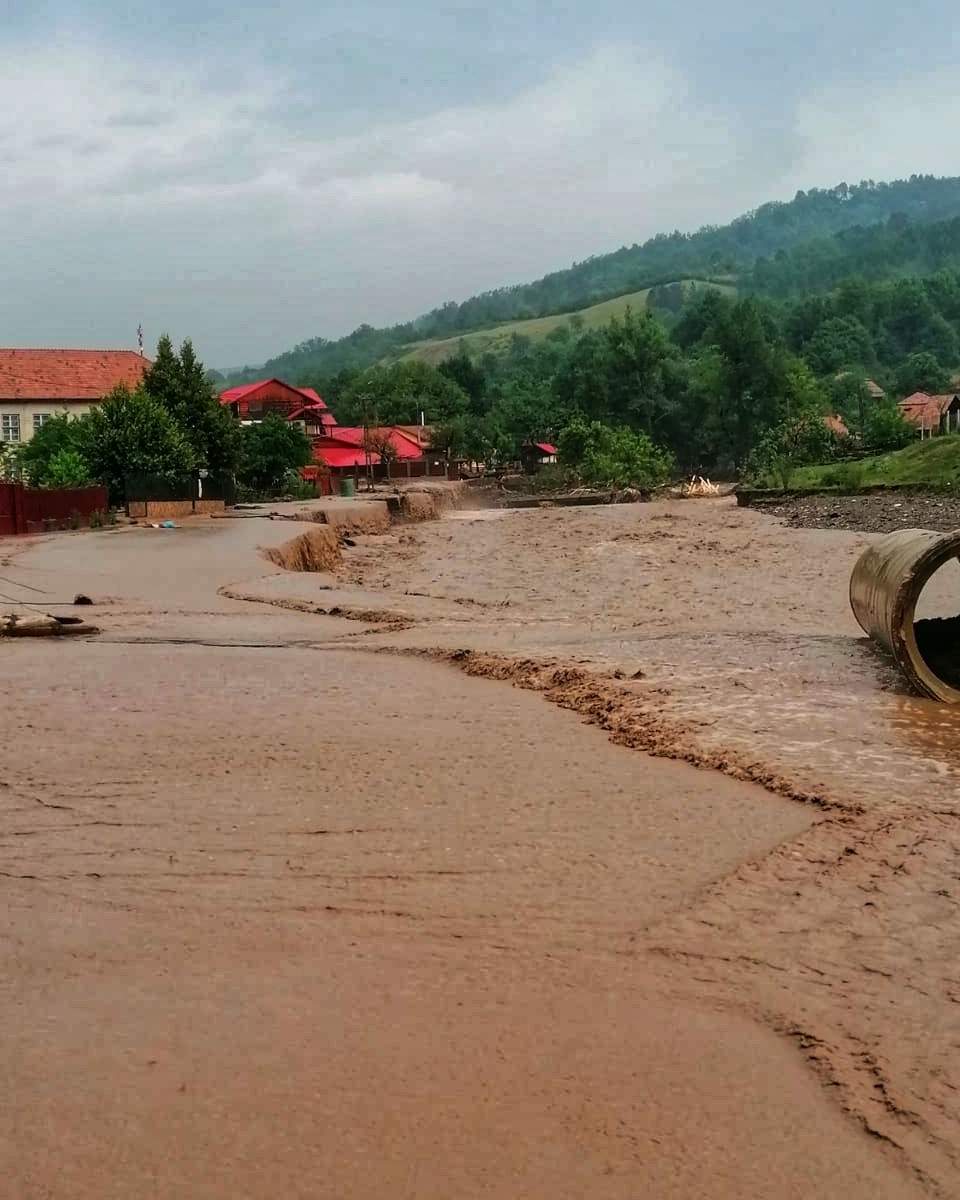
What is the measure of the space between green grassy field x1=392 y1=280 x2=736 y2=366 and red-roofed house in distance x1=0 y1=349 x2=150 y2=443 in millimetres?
115939

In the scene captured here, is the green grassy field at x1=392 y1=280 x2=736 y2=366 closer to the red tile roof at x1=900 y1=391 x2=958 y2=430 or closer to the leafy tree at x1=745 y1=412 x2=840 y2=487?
the red tile roof at x1=900 y1=391 x2=958 y2=430

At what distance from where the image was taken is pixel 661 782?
6.06 m

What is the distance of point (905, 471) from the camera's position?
44.1 meters

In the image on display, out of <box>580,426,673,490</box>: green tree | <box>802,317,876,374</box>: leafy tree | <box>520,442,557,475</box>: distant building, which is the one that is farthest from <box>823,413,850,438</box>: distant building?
<box>802,317,876,374</box>: leafy tree

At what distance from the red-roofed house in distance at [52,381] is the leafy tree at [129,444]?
14.6 m

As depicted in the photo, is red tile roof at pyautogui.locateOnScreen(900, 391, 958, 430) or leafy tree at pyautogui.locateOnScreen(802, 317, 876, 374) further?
leafy tree at pyautogui.locateOnScreen(802, 317, 876, 374)

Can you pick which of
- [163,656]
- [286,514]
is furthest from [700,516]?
[163,656]

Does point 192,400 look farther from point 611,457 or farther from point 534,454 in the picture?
point 534,454

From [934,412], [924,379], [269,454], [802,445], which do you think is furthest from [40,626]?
[924,379]

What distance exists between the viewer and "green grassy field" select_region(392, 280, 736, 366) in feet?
570

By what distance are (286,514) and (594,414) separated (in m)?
55.3

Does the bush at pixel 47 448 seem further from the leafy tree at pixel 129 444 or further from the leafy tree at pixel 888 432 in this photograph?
the leafy tree at pixel 888 432

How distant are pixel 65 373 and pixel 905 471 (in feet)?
114

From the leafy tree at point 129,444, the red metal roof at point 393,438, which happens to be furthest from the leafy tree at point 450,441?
the leafy tree at point 129,444
